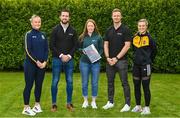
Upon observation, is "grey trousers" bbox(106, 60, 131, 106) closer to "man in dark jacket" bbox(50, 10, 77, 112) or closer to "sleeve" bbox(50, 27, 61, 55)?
"man in dark jacket" bbox(50, 10, 77, 112)

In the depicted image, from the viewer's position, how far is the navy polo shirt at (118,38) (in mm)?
9766

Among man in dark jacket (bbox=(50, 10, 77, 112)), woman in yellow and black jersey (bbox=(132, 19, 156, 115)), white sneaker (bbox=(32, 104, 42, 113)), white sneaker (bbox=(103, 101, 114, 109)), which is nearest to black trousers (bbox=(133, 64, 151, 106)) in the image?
woman in yellow and black jersey (bbox=(132, 19, 156, 115))

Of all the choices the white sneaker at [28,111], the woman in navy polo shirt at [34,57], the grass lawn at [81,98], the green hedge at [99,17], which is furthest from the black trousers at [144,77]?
the green hedge at [99,17]

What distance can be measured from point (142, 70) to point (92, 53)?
1119 mm

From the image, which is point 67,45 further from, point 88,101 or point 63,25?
point 88,101

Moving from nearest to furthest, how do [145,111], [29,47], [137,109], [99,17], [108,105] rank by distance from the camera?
[29,47] < [145,111] < [137,109] < [108,105] < [99,17]

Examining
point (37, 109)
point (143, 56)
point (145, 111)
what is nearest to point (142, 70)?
point (143, 56)

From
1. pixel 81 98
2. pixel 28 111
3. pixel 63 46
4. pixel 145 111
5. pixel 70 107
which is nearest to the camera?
pixel 28 111

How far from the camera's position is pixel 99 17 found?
1545 centimetres

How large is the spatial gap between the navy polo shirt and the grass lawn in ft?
3.99

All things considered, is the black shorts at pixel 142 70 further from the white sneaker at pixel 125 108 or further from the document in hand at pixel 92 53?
the document in hand at pixel 92 53

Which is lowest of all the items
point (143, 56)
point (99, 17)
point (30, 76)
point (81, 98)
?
point (81, 98)

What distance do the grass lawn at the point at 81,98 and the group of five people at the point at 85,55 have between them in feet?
0.92

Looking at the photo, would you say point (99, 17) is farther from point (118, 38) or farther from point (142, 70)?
point (142, 70)
